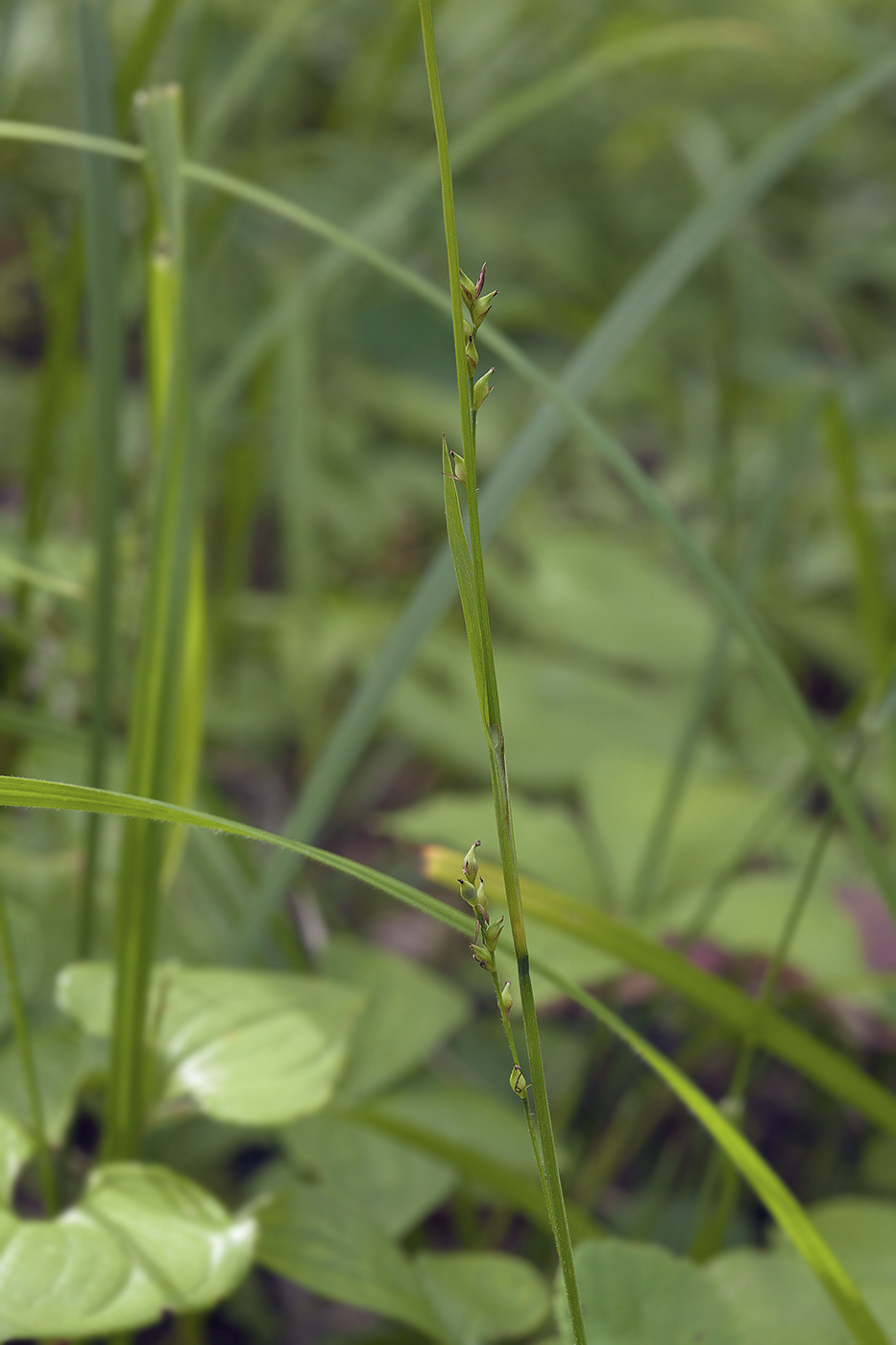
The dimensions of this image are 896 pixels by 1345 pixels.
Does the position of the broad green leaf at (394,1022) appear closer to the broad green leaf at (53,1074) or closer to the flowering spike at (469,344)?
the broad green leaf at (53,1074)

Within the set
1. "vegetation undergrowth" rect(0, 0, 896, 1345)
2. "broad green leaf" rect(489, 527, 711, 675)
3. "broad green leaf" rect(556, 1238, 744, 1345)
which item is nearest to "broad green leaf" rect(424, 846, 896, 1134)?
"vegetation undergrowth" rect(0, 0, 896, 1345)

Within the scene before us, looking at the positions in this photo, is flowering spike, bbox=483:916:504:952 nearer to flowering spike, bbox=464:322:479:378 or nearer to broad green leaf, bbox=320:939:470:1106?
flowering spike, bbox=464:322:479:378

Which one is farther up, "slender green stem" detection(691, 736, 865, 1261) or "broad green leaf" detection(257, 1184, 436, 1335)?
"slender green stem" detection(691, 736, 865, 1261)

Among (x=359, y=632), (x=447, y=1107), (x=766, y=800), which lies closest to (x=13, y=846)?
(x=447, y=1107)

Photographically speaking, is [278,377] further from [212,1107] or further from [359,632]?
[212,1107]

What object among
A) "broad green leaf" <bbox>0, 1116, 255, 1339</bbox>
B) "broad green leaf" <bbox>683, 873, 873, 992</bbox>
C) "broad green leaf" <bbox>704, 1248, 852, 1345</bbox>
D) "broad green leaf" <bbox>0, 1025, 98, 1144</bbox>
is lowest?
"broad green leaf" <bbox>704, 1248, 852, 1345</bbox>

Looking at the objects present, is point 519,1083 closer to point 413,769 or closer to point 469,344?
point 469,344

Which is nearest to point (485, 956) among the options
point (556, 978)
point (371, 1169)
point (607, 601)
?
point (556, 978)

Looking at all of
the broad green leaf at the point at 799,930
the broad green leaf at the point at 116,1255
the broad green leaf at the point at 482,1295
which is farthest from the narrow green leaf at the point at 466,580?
the broad green leaf at the point at 799,930
